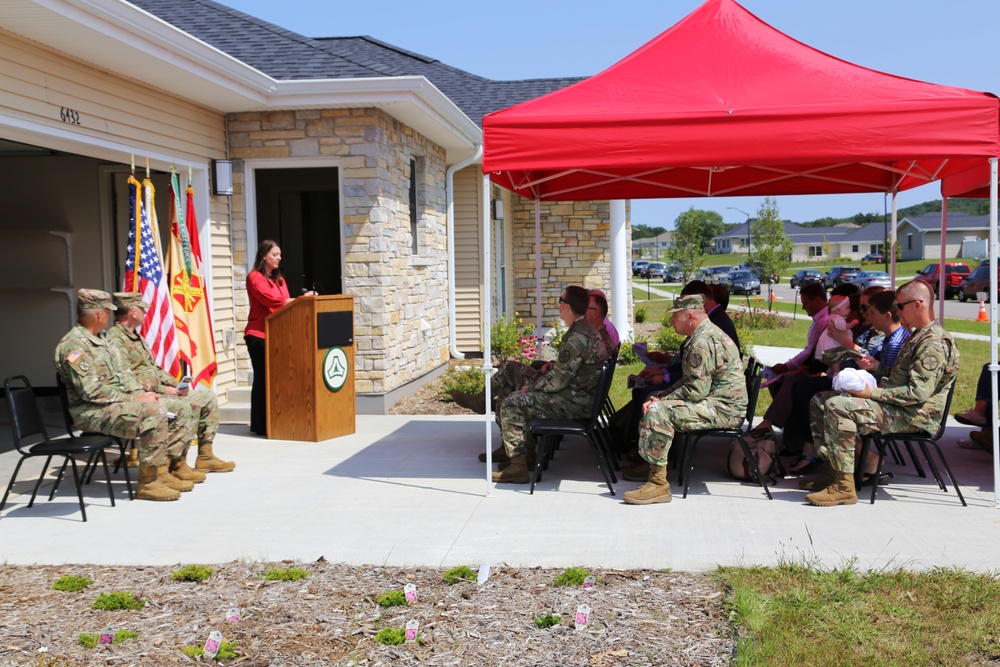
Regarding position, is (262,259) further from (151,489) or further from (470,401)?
(151,489)

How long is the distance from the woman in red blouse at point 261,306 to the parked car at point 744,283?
42.1 m

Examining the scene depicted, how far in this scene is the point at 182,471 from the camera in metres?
7.10

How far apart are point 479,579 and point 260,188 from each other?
36.2 feet

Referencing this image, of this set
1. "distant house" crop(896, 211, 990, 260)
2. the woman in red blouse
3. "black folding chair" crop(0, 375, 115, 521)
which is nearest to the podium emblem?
the woman in red blouse

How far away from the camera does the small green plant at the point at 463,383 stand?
10945 millimetres

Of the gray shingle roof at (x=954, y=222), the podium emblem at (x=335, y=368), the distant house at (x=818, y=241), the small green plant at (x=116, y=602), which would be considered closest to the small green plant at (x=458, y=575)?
the small green plant at (x=116, y=602)

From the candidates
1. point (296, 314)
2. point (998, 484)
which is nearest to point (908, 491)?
point (998, 484)

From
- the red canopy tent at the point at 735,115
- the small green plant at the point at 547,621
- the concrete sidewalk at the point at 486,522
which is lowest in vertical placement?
the concrete sidewalk at the point at 486,522

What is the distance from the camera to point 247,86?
934cm

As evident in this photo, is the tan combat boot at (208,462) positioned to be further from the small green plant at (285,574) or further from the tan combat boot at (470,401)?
the small green plant at (285,574)

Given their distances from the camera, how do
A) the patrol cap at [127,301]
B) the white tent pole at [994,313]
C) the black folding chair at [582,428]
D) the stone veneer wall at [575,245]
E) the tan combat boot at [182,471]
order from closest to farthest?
the white tent pole at [994,313] < the black folding chair at [582,428] < the patrol cap at [127,301] < the tan combat boot at [182,471] < the stone veneer wall at [575,245]

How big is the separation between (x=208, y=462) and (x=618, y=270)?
9.82m

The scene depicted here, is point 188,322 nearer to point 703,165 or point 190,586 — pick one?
point 190,586

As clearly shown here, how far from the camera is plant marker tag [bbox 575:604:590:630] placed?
4219mm
